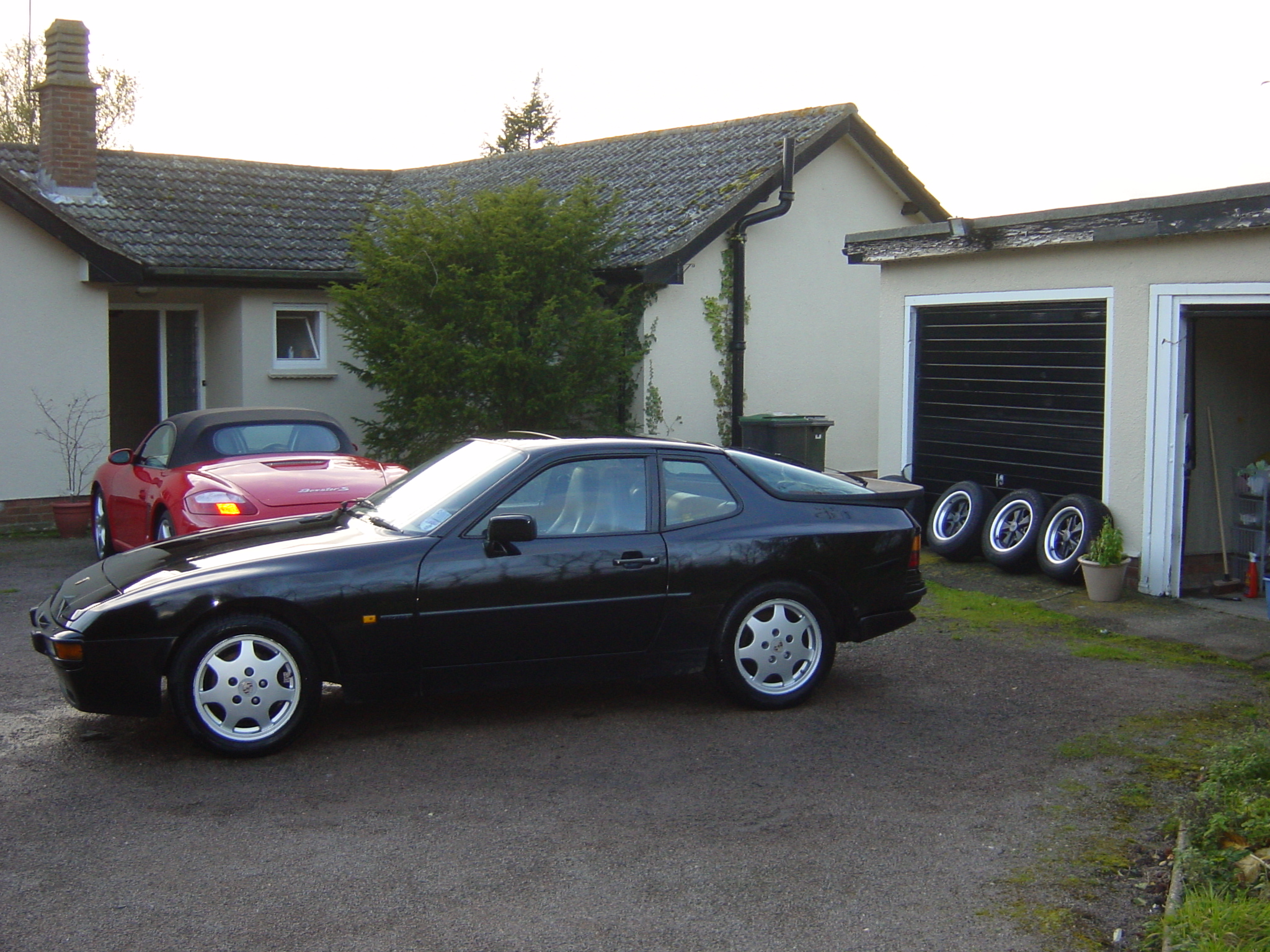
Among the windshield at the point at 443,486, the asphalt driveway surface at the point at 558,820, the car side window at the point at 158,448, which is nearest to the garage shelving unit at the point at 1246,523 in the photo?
the asphalt driveway surface at the point at 558,820

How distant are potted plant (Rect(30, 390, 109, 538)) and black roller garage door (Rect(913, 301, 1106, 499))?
29.9 feet

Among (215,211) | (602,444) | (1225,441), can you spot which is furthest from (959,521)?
(215,211)

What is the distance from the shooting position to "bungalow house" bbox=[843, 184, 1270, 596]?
9.85 metres

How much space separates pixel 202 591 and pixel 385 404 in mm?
8499

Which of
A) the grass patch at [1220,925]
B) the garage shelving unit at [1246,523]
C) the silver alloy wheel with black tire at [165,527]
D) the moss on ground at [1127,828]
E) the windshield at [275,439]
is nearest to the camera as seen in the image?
the grass patch at [1220,925]

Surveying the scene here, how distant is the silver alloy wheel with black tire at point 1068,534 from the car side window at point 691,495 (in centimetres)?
468

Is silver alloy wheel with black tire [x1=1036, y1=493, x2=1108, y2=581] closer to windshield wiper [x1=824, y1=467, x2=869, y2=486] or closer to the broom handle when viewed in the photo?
the broom handle

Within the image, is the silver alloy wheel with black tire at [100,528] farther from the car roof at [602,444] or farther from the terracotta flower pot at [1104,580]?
the terracotta flower pot at [1104,580]

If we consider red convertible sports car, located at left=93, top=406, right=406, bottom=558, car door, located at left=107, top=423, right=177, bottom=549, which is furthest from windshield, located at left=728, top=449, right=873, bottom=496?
car door, located at left=107, top=423, right=177, bottom=549

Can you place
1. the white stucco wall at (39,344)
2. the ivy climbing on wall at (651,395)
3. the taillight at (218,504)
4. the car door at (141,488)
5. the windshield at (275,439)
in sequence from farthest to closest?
the ivy climbing on wall at (651,395) → the white stucco wall at (39,344) → the windshield at (275,439) → the car door at (141,488) → the taillight at (218,504)

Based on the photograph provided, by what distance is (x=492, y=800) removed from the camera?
17.5 feet

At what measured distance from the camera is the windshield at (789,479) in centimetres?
695

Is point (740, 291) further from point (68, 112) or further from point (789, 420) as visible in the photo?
point (68, 112)

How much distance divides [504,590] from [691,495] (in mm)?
→ 1188
